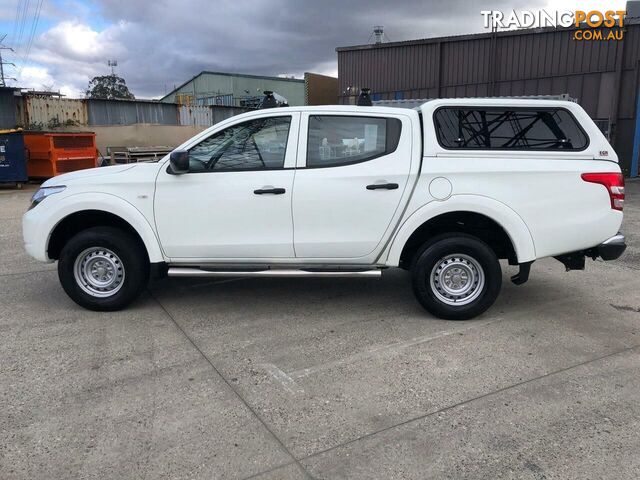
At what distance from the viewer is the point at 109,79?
63.1 meters

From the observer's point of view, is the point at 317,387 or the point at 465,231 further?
the point at 465,231

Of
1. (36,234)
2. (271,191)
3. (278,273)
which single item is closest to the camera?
(271,191)

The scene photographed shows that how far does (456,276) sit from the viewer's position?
4.91m

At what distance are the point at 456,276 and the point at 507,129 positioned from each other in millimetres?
1403

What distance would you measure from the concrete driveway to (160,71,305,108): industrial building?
134ft

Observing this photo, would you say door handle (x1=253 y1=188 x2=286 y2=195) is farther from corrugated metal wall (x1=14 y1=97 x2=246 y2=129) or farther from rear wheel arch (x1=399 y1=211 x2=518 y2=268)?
corrugated metal wall (x1=14 y1=97 x2=246 y2=129)

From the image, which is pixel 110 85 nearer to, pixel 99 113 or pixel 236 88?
pixel 236 88

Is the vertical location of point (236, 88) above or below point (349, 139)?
above

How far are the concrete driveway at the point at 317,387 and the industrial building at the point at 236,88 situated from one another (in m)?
40.8

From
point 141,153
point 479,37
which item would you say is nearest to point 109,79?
point 141,153

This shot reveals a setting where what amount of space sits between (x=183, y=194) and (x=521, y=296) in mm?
3667

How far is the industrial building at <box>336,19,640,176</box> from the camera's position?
17672 millimetres

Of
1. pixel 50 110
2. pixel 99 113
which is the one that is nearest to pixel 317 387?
pixel 50 110

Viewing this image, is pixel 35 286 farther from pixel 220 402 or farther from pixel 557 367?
pixel 557 367
